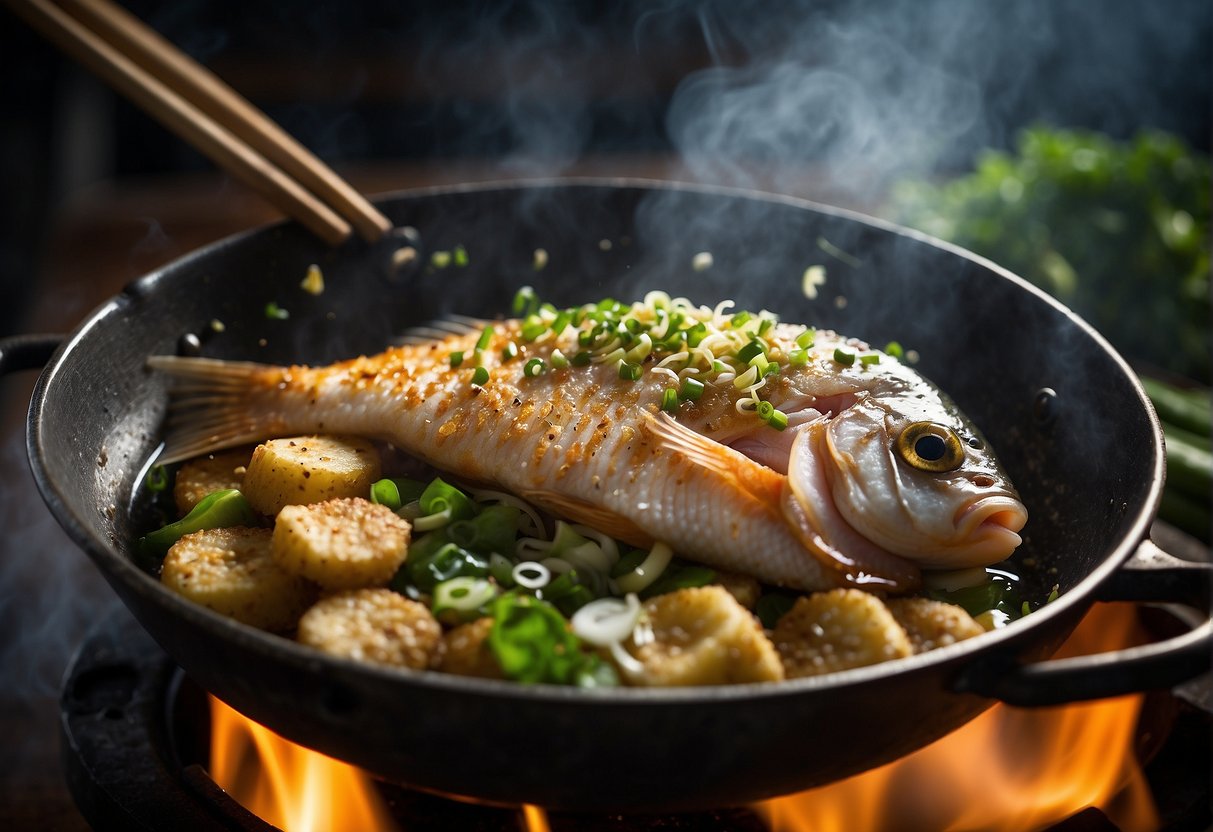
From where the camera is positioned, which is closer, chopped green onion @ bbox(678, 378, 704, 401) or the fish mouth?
the fish mouth

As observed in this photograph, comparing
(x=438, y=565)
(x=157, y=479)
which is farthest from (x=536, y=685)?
(x=157, y=479)

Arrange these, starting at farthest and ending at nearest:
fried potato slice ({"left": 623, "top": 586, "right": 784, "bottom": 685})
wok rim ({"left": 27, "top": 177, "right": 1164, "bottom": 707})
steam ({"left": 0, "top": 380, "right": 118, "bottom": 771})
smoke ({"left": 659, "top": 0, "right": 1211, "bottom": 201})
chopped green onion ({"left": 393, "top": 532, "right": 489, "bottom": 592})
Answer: smoke ({"left": 659, "top": 0, "right": 1211, "bottom": 201})
steam ({"left": 0, "top": 380, "right": 118, "bottom": 771})
chopped green onion ({"left": 393, "top": 532, "right": 489, "bottom": 592})
fried potato slice ({"left": 623, "top": 586, "right": 784, "bottom": 685})
wok rim ({"left": 27, "top": 177, "right": 1164, "bottom": 707})

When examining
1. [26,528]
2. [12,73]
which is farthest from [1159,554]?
[12,73]

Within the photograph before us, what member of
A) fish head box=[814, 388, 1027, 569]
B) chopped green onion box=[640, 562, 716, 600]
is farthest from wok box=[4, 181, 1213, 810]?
chopped green onion box=[640, 562, 716, 600]

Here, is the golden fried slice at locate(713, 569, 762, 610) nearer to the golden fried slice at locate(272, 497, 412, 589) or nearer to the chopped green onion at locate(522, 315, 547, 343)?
the golden fried slice at locate(272, 497, 412, 589)

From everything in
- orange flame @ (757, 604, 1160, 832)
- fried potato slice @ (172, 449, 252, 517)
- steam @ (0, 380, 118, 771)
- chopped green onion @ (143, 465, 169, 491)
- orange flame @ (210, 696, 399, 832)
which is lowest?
steam @ (0, 380, 118, 771)

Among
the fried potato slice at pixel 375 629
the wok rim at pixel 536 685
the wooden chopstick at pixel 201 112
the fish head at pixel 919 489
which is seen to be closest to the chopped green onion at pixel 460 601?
the fried potato slice at pixel 375 629
